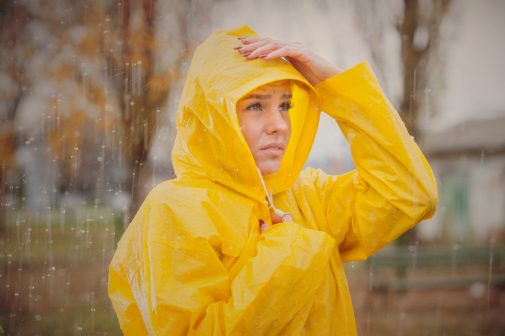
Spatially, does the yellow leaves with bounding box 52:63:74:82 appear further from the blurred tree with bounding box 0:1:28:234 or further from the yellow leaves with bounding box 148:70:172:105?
the yellow leaves with bounding box 148:70:172:105

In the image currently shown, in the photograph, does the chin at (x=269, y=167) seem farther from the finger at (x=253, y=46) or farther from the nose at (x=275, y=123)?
the finger at (x=253, y=46)

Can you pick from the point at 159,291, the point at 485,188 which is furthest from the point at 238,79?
the point at 485,188

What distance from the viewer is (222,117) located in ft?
5.49

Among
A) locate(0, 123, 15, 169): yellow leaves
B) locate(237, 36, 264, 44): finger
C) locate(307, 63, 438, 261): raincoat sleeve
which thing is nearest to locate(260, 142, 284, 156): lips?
locate(307, 63, 438, 261): raincoat sleeve

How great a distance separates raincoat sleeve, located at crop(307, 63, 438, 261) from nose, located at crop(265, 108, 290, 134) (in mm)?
238

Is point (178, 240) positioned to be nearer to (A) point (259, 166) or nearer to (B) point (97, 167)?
(A) point (259, 166)

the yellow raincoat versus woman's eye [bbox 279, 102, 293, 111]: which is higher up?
woman's eye [bbox 279, 102, 293, 111]

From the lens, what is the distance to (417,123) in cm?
651

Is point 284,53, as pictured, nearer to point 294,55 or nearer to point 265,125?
point 294,55

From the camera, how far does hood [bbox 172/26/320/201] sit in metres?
1.67

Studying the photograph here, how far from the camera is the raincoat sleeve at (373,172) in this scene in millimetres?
1707

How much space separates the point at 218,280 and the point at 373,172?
700mm

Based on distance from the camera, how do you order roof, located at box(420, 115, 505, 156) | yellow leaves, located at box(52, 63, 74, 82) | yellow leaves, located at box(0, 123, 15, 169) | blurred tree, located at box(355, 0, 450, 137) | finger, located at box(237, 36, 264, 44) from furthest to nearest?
roof, located at box(420, 115, 505, 156), yellow leaves, located at box(0, 123, 15, 169), yellow leaves, located at box(52, 63, 74, 82), blurred tree, located at box(355, 0, 450, 137), finger, located at box(237, 36, 264, 44)

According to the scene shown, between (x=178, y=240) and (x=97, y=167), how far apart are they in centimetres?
719
